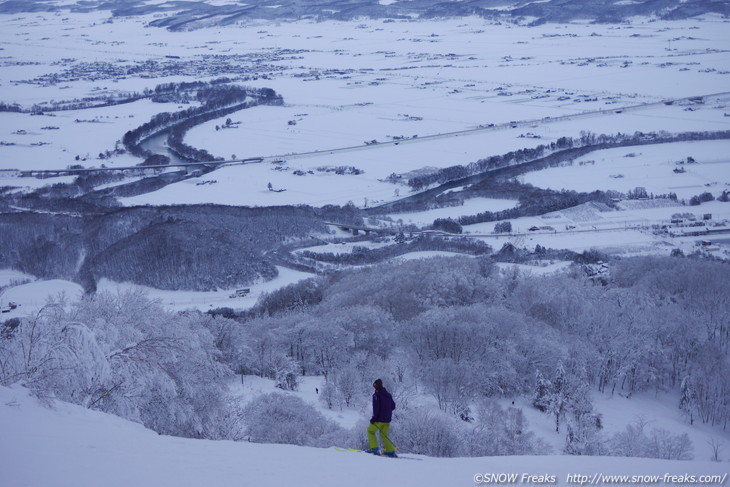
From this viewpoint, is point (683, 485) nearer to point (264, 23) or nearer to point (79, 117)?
point (79, 117)

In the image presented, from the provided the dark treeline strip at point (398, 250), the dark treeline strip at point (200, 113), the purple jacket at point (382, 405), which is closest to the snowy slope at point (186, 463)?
the purple jacket at point (382, 405)

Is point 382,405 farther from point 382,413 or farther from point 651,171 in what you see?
point 651,171

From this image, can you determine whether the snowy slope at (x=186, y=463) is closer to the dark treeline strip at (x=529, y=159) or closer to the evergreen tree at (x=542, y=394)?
the evergreen tree at (x=542, y=394)

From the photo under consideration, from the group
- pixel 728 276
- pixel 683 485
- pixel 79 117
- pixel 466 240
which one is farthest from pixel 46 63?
pixel 683 485

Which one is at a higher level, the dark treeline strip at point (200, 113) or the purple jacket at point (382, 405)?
the purple jacket at point (382, 405)

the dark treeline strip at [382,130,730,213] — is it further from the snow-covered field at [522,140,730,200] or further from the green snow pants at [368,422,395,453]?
the green snow pants at [368,422,395,453]
